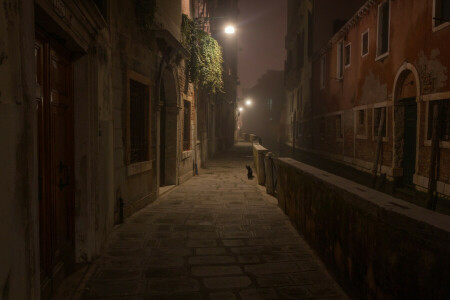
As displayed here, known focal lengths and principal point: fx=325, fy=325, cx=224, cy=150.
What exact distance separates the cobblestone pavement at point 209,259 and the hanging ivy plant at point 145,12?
12.6ft

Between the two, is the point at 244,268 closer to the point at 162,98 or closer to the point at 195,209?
the point at 195,209

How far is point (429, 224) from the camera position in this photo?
1968mm

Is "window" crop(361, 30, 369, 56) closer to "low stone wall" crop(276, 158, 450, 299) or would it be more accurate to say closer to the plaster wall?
"low stone wall" crop(276, 158, 450, 299)

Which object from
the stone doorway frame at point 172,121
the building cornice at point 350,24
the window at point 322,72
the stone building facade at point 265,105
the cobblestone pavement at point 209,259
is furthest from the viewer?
the stone building facade at point 265,105

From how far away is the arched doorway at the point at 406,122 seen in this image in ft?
33.4

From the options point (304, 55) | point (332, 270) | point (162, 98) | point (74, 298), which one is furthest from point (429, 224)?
point (304, 55)

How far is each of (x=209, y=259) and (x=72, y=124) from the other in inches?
94.8

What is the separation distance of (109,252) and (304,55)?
78.8 feet

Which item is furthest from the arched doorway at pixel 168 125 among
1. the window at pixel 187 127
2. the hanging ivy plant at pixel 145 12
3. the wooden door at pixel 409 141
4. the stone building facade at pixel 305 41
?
the stone building facade at pixel 305 41

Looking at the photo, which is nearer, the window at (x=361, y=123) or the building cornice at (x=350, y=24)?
the building cornice at (x=350, y=24)

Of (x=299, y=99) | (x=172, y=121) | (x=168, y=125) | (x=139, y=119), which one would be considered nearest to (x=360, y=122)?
(x=172, y=121)

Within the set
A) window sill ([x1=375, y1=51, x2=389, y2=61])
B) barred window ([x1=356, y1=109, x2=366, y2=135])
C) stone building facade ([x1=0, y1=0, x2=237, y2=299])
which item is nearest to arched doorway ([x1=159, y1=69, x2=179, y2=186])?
stone building facade ([x1=0, y1=0, x2=237, y2=299])

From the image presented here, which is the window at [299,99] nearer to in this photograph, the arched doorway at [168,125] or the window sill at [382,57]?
the window sill at [382,57]

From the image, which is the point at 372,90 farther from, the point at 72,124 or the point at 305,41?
the point at 305,41
